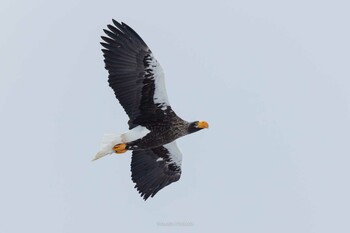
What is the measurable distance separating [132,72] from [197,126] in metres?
1.97

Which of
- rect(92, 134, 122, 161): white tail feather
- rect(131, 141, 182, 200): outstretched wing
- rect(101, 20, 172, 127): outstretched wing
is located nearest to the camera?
rect(101, 20, 172, 127): outstretched wing

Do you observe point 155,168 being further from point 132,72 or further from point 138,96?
point 132,72

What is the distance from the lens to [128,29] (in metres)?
18.6

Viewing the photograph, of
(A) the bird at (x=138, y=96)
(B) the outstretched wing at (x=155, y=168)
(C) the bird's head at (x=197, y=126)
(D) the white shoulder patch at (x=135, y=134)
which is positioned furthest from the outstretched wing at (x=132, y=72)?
(B) the outstretched wing at (x=155, y=168)

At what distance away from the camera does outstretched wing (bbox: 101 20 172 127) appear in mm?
18656

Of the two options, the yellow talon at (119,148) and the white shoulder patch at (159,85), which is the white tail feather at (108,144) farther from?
the white shoulder patch at (159,85)

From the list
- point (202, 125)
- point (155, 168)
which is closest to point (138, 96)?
point (202, 125)

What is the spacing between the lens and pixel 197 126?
63.4 feet

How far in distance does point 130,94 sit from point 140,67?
67 centimetres

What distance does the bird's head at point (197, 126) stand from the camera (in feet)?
63.4

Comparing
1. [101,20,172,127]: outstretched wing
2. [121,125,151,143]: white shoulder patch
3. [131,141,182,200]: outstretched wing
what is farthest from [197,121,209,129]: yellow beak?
[131,141,182,200]: outstretched wing

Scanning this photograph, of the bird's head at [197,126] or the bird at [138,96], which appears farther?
the bird's head at [197,126]

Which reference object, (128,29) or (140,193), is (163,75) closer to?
(128,29)

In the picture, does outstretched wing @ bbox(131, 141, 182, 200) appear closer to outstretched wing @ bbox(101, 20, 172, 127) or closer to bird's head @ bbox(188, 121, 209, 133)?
bird's head @ bbox(188, 121, 209, 133)
